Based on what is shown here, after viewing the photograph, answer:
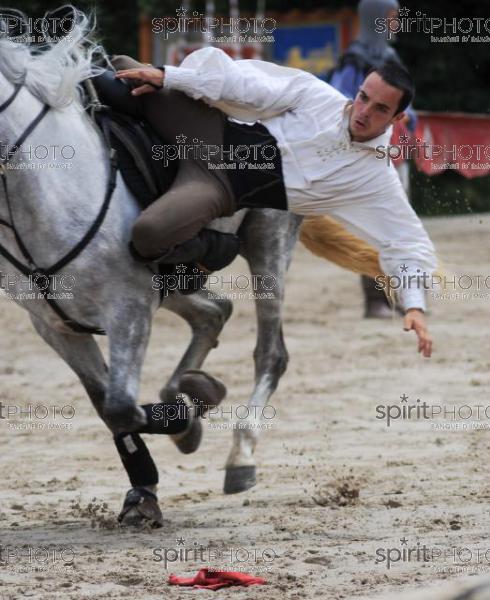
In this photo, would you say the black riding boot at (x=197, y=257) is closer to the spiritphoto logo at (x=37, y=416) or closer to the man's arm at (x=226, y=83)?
the man's arm at (x=226, y=83)

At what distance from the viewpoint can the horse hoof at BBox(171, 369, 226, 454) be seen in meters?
5.76

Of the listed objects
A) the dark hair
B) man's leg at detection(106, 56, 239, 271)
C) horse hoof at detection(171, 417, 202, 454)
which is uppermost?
the dark hair

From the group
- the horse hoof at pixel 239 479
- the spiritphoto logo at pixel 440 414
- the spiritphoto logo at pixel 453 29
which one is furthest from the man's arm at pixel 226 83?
the spiritphoto logo at pixel 453 29

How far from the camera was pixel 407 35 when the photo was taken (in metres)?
20.0

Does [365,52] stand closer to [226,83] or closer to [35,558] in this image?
[226,83]

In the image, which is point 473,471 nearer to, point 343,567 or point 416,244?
point 416,244

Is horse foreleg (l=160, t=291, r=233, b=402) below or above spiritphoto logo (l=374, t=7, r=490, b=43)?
below

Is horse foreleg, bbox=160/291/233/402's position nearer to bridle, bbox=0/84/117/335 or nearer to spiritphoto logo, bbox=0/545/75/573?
bridle, bbox=0/84/117/335

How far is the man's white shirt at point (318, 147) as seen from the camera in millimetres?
5281

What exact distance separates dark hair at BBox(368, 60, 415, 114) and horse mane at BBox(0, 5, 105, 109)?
4.08 ft

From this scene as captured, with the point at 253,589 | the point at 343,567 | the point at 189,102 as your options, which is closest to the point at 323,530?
the point at 343,567

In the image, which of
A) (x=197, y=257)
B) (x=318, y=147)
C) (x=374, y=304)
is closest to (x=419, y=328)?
(x=318, y=147)

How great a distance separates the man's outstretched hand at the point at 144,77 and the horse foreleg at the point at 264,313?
3.47 ft

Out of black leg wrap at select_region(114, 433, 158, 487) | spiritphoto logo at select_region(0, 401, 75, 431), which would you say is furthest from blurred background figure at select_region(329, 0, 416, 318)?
black leg wrap at select_region(114, 433, 158, 487)
